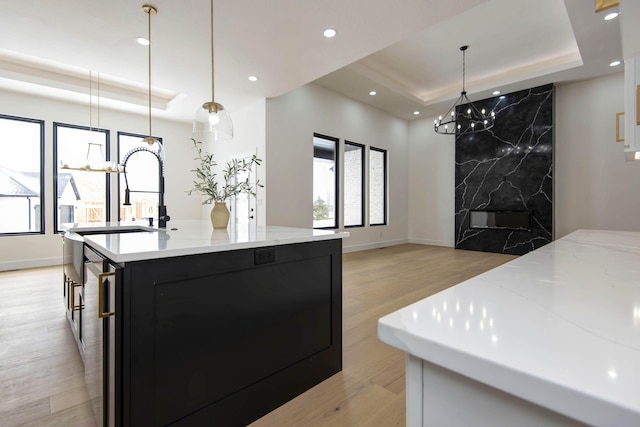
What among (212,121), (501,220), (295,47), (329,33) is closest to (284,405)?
(212,121)

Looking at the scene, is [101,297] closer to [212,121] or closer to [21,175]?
[212,121]

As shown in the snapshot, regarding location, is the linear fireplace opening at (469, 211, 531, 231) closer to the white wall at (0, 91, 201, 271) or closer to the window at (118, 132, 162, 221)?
the white wall at (0, 91, 201, 271)

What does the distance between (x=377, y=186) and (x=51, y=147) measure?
21.5 feet

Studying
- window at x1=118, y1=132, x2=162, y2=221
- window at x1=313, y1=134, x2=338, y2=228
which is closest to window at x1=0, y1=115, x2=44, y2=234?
window at x1=118, y1=132, x2=162, y2=221

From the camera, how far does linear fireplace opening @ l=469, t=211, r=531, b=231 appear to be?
607 cm

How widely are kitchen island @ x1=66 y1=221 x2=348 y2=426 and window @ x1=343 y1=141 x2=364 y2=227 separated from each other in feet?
15.9

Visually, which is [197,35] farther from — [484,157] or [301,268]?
[484,157]

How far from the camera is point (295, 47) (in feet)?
11.6

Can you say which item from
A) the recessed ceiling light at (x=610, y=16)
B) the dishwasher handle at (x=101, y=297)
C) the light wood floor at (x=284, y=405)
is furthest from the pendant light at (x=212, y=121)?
the recessed ceiling light at (x=610, y=16)

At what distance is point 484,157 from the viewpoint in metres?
6.61

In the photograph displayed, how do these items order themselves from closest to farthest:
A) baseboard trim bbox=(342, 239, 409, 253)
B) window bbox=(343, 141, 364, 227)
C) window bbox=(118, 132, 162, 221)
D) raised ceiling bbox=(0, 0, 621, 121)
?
raised ceiling bbox=(0, 0, 621, 121) → window bbox=(118, 132, 162, 221) → baseboard trim bbox=(342, 239, 409, 253) → window bbox=(343, 141, 364, 227)

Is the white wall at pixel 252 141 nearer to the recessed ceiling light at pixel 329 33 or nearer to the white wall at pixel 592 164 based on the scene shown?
the recessed ceiling light at pixel 329 33

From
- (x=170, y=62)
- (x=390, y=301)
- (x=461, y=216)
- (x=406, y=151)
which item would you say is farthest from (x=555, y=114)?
(x=170, y=62)

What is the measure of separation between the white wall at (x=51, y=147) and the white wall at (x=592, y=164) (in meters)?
7.90
